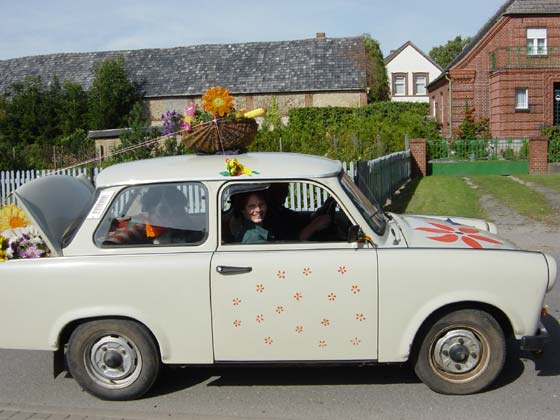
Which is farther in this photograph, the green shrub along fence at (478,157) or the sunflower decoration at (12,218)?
the green shrub along fence at (478,157)

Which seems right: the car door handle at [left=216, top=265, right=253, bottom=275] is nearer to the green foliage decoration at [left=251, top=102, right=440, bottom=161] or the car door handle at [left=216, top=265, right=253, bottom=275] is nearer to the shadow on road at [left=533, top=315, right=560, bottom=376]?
the shadow on road at [left=533, top=315, right=560, bottom=376]

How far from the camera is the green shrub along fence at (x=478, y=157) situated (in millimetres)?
26141

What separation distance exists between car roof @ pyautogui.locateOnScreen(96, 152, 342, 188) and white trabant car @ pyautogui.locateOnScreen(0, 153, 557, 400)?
0.05 feet

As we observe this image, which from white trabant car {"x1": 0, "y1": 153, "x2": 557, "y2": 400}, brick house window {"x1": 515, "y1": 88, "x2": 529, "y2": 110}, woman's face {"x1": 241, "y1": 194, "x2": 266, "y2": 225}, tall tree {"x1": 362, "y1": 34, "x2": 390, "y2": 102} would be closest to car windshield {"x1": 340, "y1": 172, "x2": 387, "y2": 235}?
white trabant car {"x1": 0, "y1": 153, "x2": 557, "y2": 400}

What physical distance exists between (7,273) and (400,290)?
9.08ft

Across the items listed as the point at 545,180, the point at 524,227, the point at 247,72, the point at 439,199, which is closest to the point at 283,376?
the point at 524,227

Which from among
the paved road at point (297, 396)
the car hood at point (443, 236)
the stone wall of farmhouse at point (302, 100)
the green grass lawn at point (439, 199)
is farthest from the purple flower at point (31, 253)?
the stone wall of farmhouse at point (302, 100)

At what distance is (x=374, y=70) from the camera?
42.9m

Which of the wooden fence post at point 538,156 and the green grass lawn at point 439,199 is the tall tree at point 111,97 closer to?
the green grass lawn at point 439,199

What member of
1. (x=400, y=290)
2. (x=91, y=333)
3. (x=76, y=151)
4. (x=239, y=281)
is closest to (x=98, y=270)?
(x=91, y=333)

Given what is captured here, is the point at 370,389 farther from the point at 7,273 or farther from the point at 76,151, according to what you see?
the point at 76,151

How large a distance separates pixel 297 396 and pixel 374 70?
39.8m

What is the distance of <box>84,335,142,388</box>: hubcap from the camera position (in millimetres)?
4809

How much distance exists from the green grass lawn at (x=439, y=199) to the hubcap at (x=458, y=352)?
10.3 metres
